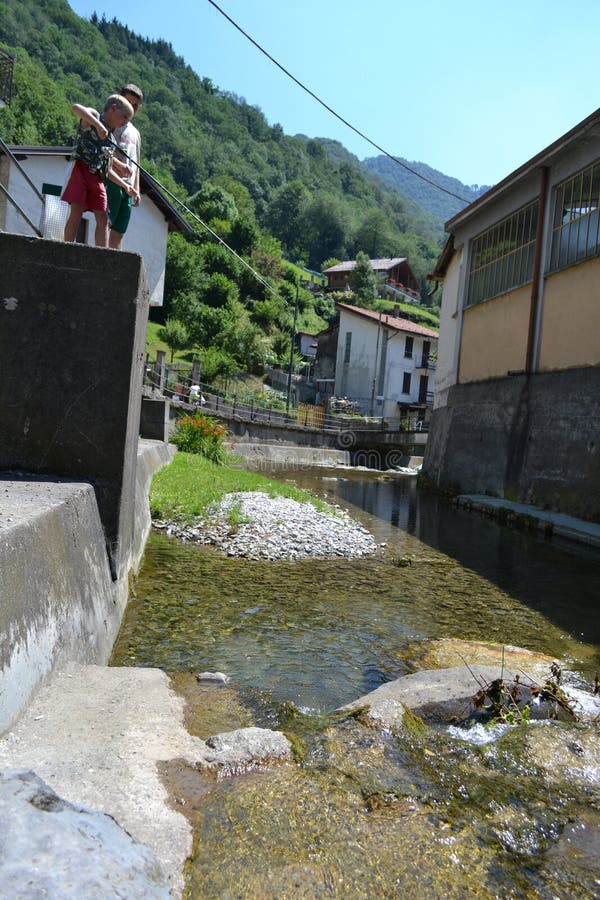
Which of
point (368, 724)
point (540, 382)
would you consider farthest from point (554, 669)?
point (540, 382)

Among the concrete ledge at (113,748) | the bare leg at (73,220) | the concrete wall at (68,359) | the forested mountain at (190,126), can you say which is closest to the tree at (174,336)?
the forested mountain at (190,126)

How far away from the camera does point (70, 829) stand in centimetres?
155

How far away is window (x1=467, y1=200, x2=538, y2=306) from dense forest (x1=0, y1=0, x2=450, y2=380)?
19.4 m

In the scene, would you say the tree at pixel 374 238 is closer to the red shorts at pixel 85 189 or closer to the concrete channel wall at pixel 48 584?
the red shorts at pixel 85 189

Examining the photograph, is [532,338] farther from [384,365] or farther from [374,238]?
[374,238]

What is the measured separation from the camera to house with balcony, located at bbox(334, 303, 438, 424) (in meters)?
50.8

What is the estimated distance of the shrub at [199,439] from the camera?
1777 centimetres

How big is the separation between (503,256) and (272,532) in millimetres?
11164

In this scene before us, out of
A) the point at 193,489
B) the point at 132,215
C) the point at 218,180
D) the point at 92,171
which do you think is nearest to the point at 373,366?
the point at 132,215

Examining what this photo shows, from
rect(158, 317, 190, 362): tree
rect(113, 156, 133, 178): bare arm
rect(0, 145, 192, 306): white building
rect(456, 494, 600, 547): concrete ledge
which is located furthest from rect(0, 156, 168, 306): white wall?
rect(158, 317, 190, 362): tree

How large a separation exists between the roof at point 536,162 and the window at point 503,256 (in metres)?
0.68

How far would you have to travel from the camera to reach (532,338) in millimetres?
14133

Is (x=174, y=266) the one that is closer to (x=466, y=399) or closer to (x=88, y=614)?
(x=466, y=399)

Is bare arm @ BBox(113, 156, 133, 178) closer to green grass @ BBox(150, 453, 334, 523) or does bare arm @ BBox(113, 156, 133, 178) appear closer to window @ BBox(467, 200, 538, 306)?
green grass @ BBox(150, 453, 334, 523)
